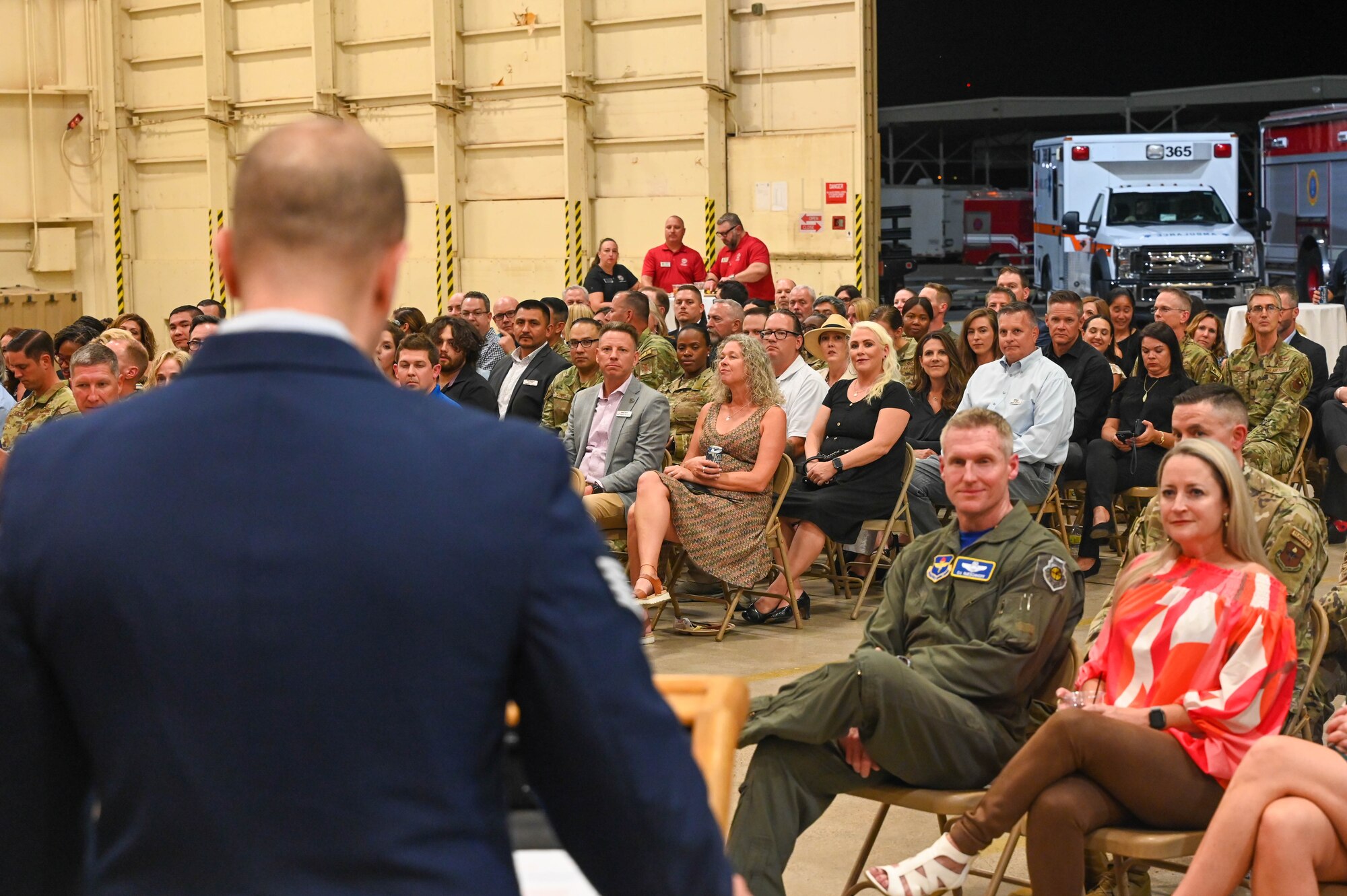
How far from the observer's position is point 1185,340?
9445 millimetres

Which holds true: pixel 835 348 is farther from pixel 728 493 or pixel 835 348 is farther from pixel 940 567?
pixel 940 567

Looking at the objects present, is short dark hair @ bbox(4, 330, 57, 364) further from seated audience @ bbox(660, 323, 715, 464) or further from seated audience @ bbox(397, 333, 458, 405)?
seated audience @ bbox(660, 323, 715, 464)

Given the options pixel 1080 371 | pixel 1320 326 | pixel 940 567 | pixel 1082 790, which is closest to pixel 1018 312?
pixel 1080 371

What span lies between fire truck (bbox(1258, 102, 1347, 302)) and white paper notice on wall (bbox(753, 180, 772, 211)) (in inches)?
287

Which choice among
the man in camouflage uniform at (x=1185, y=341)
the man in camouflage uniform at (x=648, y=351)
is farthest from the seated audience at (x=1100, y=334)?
the man in camouflage uniform at (x=648, y=351)

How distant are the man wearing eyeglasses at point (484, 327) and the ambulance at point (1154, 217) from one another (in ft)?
32.3

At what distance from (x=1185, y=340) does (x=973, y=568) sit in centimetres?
636

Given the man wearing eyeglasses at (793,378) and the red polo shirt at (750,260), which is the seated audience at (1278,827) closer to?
the man wearing eyeglasses at (793,378)

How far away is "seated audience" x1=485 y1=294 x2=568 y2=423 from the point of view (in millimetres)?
8172

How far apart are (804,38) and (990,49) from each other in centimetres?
1594

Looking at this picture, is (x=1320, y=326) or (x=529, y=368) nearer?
(x=529, y=368)

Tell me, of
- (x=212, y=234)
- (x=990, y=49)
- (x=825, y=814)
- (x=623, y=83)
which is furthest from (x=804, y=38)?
(x=990, y=49)

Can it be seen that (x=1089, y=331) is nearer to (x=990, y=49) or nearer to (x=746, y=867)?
(x=746, y=867)

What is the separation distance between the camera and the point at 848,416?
7.14 m
